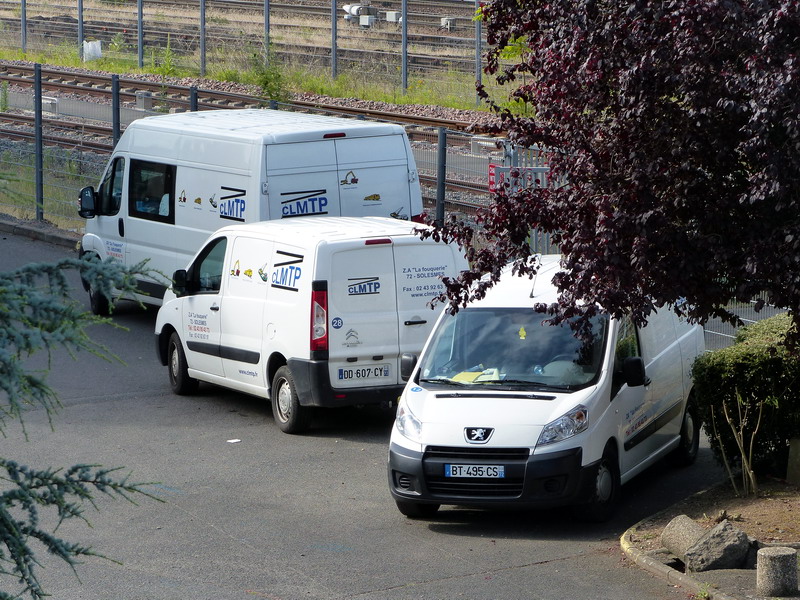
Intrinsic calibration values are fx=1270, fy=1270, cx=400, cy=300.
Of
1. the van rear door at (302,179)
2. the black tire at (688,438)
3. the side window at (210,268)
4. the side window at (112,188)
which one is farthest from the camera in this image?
the side window at (112,188)

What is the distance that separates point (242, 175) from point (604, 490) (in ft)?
21.7

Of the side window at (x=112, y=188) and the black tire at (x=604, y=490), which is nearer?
the black tire at (x=604, y=490)

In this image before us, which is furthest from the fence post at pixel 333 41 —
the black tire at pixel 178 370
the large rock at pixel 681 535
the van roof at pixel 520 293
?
the large rock at pixel 681 535

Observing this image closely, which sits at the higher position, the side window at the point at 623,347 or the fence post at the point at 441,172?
the fence post at the point at 441,172

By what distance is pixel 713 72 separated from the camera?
6.99 m

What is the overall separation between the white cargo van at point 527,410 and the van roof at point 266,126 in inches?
182

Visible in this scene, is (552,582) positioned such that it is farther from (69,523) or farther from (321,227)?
(321,227)

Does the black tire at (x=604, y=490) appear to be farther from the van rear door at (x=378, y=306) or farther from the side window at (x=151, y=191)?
the side window at (x=151, y=191)

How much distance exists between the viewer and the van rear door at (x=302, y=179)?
13.9m

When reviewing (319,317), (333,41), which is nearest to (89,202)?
(319,317)

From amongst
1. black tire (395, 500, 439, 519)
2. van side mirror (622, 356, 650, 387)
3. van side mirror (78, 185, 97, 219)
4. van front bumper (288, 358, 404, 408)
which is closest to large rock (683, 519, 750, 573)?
van side mirror (622, 356, 650, 387)

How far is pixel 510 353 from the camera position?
31.2 feet

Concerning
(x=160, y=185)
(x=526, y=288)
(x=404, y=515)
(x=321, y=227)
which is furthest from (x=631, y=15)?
(x=160, y=185)

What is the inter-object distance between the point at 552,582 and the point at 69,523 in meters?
3.51
